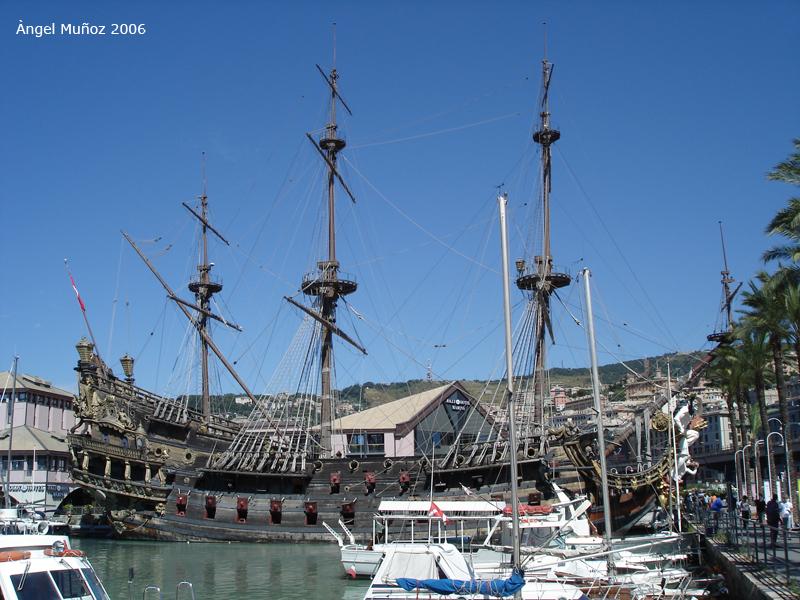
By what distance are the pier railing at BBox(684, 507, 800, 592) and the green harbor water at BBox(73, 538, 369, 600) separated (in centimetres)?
1419

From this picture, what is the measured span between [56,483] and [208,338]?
83.4 ft

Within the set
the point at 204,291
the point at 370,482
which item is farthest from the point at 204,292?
the point at 370,482

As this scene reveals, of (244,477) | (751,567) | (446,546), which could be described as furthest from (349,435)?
(751,567)

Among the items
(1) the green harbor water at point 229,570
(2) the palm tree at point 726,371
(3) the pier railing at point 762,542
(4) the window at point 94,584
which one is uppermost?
(2) the palm tree at point 726,371

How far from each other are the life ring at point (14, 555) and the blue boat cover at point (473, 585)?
33.6ft

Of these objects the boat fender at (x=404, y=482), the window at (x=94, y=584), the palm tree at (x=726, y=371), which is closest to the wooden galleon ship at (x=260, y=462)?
the boat fender at (x=404, y=482)

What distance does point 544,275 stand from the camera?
5981 cm

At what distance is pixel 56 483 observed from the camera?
85.4 metres

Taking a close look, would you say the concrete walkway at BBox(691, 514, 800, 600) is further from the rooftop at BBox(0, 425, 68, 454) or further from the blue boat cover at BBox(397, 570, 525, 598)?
the rooftop at BBox(0, 425, 68, 454)

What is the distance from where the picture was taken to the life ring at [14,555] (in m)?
16.6

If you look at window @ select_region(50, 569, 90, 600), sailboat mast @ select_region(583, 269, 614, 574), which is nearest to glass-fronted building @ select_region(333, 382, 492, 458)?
sailboat mast @ select_region(583, 269, 614, 574)

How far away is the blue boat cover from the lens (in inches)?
858

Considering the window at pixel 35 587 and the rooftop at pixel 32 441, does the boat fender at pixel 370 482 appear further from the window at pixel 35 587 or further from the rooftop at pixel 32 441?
the rooftop at pixel 32 441

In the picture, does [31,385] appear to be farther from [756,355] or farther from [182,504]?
[756,355]
